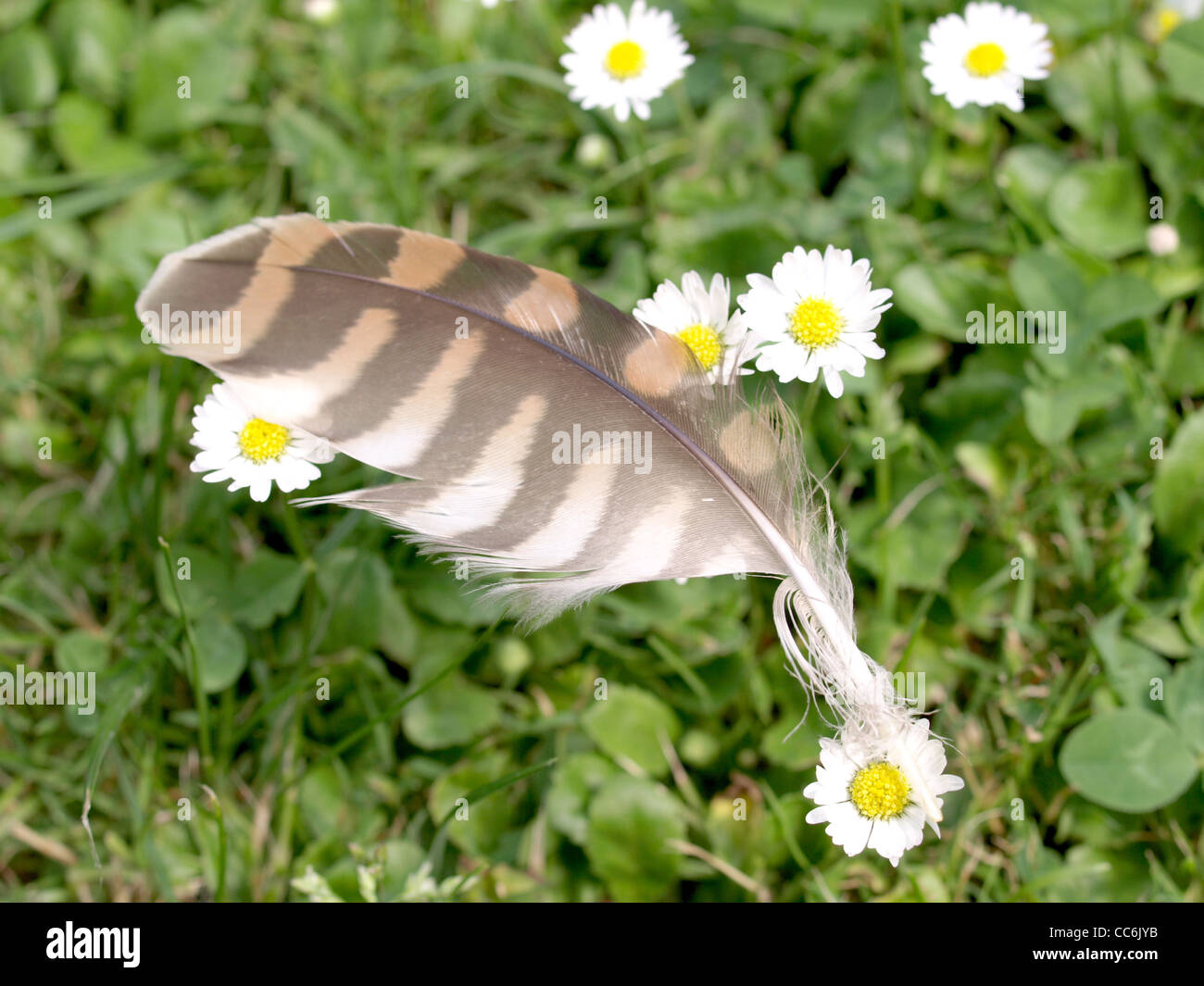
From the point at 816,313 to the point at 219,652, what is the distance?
1238 mm

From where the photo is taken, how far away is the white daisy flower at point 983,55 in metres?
1.77

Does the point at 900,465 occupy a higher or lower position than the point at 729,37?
lower

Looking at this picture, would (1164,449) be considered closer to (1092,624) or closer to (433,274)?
(1092,624)

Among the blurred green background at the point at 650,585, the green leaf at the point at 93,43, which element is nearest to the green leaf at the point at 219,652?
the blurred green background at the point at 650,585

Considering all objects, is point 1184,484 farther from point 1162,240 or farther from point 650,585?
point 650,585

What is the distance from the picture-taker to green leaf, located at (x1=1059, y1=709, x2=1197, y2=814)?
5.40 ft

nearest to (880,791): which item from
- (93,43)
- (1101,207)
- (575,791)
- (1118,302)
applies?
(575,791)

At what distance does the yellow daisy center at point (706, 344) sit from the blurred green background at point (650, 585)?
0.48 meters

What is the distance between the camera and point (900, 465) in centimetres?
188

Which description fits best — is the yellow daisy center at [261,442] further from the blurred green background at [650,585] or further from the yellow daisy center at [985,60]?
the yellow daisy center at [985,60]

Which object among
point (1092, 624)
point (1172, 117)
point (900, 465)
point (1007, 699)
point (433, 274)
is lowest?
point (1007, 699)

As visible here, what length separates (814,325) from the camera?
1395 millimetres

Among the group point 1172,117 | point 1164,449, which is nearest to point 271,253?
point 1164,449

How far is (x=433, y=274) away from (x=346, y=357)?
0.56 feet
